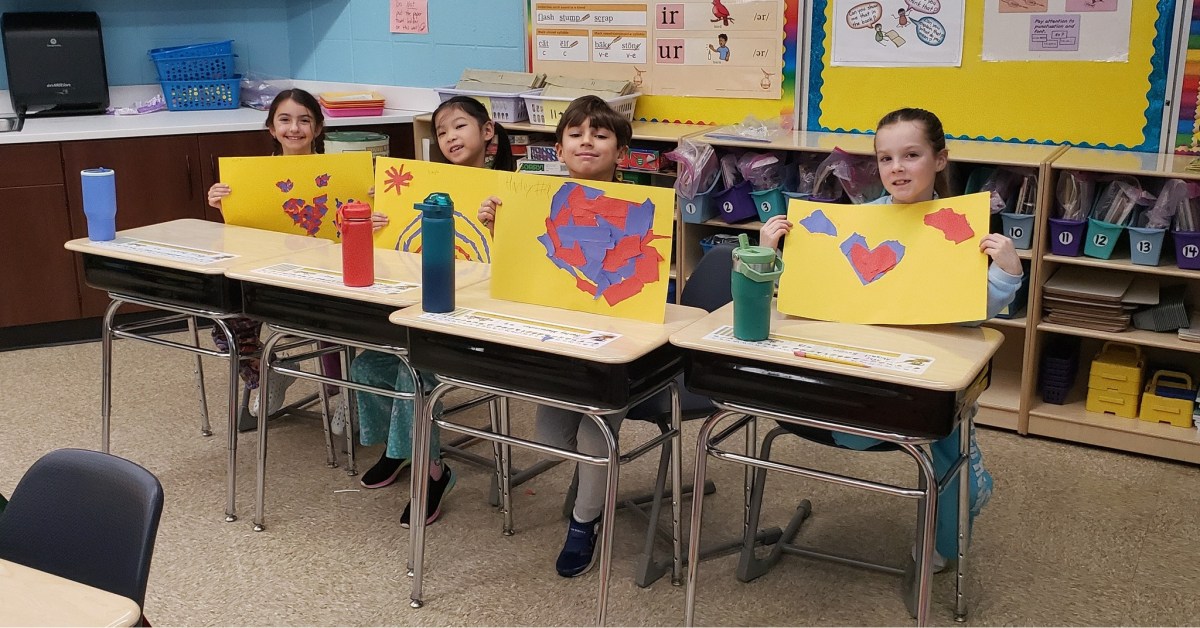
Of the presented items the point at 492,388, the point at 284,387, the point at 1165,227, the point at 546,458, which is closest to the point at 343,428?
the point at 284,387

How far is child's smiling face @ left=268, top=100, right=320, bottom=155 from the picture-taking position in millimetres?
3387

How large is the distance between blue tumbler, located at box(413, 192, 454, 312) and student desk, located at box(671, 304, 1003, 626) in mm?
519

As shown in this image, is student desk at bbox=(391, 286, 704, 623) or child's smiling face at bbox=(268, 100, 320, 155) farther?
child's smiling face at bbox=(268, 100, 320, 155)

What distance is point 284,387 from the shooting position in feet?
12.0

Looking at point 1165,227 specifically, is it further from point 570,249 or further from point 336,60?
point 336,60

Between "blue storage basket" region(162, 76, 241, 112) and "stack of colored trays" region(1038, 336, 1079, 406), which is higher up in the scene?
"blue storage basket" region(162, 76, 241, 112)

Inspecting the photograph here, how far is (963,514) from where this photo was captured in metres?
2.40

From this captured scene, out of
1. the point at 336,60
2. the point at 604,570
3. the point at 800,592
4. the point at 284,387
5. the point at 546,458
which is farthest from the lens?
the point at 336,60

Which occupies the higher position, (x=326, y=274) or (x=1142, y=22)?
(x=1142, y=22)

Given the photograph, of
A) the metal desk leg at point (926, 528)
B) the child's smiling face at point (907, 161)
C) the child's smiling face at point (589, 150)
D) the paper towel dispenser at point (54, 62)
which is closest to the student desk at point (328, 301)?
the child's smiling face at point (589, 150)

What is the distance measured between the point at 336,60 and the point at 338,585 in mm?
3347

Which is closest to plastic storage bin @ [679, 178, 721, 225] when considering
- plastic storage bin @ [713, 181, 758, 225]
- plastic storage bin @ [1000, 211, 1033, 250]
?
plastic storage bin @ [713, 181, 758, 225]

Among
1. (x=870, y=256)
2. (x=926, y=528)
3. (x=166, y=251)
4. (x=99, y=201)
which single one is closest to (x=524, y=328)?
(x=870, y=256)

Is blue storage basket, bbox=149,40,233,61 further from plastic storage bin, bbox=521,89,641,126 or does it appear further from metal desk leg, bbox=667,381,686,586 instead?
metal desk leg, bbox=667,381,686,586
